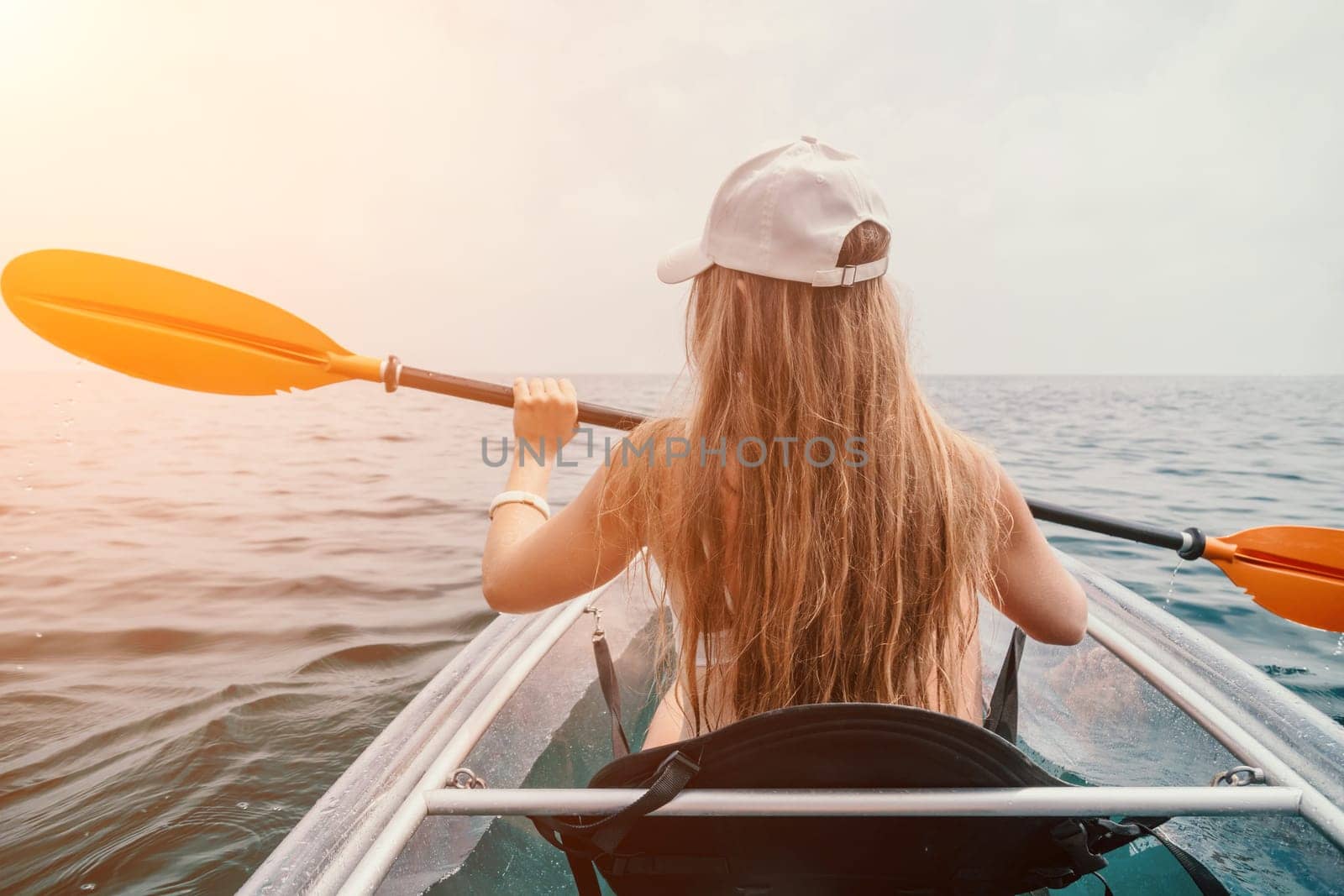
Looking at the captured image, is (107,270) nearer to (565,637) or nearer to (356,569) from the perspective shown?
(565,637)

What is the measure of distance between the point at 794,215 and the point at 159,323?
2.28 metres

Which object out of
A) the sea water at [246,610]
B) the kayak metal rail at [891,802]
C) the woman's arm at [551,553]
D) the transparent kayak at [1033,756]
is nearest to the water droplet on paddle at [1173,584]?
the sea water at [246,610]

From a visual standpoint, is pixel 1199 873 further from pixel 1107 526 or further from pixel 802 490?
pixel 1107 526

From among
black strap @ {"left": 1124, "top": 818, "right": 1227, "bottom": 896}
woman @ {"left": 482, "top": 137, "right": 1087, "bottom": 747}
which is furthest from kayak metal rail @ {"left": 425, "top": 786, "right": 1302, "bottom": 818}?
woman @ {"left": 482, "top": 137, "right": 1087, "bottom": 747}

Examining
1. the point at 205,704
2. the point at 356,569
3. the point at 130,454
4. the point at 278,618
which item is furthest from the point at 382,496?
the point at 130,454

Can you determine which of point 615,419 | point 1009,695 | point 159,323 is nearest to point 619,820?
point 1009,695

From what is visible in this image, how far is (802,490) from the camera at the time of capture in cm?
113

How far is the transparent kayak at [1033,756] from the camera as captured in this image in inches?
40.6

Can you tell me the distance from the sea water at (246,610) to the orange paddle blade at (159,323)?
126 centimetres

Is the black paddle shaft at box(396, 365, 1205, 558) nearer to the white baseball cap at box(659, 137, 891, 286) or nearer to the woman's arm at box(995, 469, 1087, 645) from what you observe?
the woman's arm at box(995, 469, 1087, 645)

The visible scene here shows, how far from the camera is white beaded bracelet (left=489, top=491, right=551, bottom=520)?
4.70 ft

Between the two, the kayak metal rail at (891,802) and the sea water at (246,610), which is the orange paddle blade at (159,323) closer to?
the sea water at (246,610)

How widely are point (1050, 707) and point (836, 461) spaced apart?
183 cm

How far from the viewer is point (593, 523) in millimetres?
1183
